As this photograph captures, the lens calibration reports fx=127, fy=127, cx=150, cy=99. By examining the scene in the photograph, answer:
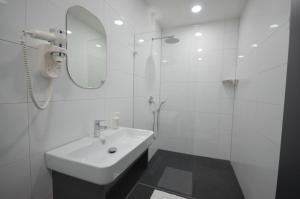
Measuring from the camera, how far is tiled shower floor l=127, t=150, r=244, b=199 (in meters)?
1.62

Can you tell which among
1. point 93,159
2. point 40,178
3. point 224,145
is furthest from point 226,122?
point 40,178

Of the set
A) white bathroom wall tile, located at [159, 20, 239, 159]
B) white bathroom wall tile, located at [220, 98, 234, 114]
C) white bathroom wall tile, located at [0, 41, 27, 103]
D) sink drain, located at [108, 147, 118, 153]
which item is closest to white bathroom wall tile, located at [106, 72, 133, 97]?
sink drain, located at [108, 147, 118, 153]

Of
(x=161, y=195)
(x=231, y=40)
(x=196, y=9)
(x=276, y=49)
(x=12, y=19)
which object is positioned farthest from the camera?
(x=231, y=40)

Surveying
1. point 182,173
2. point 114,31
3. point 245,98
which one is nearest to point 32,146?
point 114,31

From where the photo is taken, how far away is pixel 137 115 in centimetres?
193

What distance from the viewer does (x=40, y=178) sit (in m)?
0.77

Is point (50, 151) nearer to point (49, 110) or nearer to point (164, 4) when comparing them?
point (49, 110)

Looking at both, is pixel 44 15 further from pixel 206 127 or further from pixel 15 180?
pixel 206 127

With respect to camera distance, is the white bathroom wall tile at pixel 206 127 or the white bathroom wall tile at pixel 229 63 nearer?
the white bathroom wall tile at pixel 229 63

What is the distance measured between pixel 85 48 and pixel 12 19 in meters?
0.48

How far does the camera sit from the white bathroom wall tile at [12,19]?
0.60 m

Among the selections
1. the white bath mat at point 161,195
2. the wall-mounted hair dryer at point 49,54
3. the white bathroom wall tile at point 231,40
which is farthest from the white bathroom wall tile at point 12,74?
the white bathroom wall tile at point 231,40

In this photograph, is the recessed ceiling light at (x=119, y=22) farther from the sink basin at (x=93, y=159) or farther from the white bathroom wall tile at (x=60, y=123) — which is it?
the sink basin at (x=93, y=159)

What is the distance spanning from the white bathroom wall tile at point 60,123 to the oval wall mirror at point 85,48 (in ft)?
0.64
